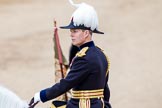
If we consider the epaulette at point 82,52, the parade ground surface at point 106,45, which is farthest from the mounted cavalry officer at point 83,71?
the parade ground surface at point 106,45

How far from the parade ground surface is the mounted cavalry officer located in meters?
3.28

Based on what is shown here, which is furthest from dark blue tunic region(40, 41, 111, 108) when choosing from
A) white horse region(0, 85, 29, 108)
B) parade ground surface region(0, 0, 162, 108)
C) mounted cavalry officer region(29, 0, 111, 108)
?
parade ground surface region(0, 0, 162, 108)

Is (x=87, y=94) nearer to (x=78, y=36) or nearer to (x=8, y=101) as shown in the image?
(x=78, y=36)

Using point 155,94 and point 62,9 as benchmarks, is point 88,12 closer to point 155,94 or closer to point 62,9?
point 155,94

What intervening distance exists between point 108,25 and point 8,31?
5.68ft

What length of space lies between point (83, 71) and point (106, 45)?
6.50 metres

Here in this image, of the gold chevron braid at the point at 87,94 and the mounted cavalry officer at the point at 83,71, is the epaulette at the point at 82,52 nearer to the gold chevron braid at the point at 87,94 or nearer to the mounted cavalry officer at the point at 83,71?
the mounted cavalry officer at the point at 83,71

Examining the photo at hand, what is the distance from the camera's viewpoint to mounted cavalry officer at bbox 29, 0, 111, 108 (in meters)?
3.88

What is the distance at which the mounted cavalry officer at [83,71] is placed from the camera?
12.7 ft

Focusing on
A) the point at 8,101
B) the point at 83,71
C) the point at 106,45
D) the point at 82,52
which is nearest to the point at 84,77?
the point at 83,71

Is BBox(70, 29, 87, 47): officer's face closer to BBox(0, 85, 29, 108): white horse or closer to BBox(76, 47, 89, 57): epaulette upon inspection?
BBox(76, 47, 89, 57): epaulette

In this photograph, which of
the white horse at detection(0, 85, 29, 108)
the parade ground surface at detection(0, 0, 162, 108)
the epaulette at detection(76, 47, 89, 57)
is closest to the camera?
the white horse at detection(0, 85, 29, 108)

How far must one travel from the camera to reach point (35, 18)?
39.0 feet

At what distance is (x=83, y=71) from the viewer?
12.7 feet
